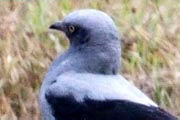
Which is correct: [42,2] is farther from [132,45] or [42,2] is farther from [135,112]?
[135,112]

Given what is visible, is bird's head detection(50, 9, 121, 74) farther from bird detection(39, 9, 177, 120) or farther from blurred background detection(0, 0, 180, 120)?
blurred background detection(0, 0, 180, 120)

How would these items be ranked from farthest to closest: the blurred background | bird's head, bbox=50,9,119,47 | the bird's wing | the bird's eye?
the blurred background
the bird's eye
bird's head, bbox=50,9,119,47
the bird's wing

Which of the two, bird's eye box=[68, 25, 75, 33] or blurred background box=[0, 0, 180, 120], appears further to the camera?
blurred background box=[0, 0, 180, 120]

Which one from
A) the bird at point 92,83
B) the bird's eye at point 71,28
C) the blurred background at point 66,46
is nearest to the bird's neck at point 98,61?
the bird at point 92,83

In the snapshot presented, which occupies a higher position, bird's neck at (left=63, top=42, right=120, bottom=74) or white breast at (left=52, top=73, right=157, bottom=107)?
bird's neck at (left=63, top=42, right=120, bottom=74)

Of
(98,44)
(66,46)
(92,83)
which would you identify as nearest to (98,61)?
(98,44)

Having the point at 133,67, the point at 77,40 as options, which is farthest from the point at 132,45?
the point at 77,40

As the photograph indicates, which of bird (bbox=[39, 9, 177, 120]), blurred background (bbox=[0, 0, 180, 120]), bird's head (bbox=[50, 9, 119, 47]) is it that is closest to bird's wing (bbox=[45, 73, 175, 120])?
bird (bbox=[39, 9, 177, 120])
